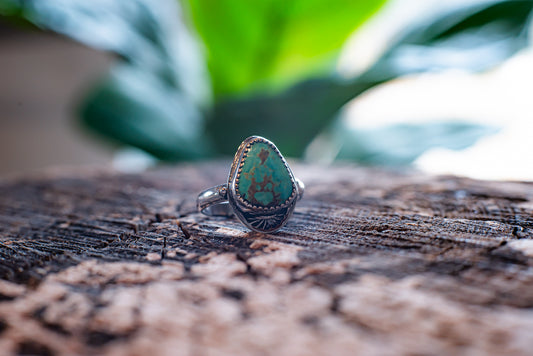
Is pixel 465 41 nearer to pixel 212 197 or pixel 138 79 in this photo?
pixel 212 197

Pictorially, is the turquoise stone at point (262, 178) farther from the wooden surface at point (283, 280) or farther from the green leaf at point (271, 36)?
the green leaf at point (271, 36)

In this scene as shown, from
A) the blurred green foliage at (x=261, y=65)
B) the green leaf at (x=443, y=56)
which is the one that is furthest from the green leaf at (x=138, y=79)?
the green leaf at (x=443, y=56)

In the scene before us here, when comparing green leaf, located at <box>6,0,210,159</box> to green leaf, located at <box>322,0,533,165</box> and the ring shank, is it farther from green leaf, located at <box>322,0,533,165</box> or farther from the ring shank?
the ring shank

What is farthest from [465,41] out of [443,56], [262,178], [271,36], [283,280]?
[283,280]

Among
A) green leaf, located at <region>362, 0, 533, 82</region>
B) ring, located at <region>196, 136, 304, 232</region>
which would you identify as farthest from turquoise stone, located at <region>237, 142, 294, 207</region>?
green leaf, located at <region>362, 0, 533, 82</region>

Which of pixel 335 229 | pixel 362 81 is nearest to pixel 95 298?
pixel 335 229
